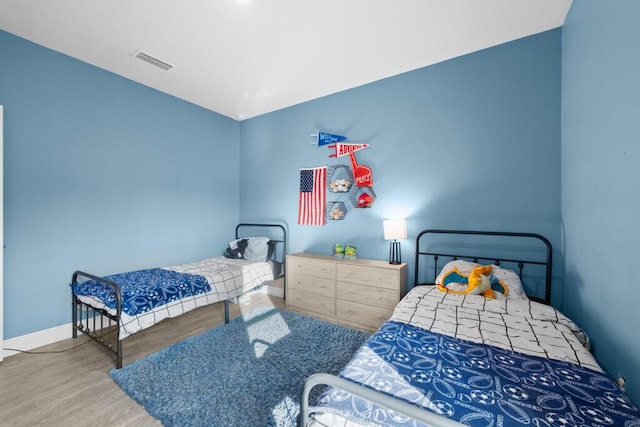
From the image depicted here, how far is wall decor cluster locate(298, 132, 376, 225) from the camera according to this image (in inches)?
128

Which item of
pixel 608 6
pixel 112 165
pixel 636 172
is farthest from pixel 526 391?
pixel 112 165

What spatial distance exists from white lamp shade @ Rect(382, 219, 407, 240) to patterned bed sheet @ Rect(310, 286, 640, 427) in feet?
3.60

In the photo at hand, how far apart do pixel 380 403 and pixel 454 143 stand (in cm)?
261

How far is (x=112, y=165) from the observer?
302cm

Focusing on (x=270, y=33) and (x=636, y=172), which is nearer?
(x=636, y=172)

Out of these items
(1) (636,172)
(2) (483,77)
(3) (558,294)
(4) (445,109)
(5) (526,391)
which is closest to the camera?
(5) (526,391)

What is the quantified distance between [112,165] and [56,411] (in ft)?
7.78

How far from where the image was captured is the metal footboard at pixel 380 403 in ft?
2.41

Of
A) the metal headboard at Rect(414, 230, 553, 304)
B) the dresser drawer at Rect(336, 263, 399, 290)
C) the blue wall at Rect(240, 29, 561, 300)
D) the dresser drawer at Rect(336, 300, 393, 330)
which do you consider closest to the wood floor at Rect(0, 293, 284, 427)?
the dresser drawer at Rect(336, 300, 393, 330)

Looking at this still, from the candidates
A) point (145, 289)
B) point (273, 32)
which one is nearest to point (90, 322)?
point (145, 289)

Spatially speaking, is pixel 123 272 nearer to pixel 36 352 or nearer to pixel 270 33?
pixel 36 352

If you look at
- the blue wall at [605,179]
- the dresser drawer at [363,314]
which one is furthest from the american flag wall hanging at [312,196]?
the blue wall at [605,179]

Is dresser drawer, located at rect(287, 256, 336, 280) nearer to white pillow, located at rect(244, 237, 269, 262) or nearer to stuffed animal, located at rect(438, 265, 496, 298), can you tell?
white pillow, located at rect(244, 237, 269, 262)

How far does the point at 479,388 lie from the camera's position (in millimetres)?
1049
